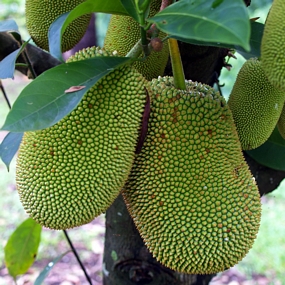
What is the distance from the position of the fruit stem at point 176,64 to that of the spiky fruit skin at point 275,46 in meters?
0.20

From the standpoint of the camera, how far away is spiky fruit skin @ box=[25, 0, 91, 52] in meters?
0.93

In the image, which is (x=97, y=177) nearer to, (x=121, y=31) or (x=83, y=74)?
(x=83, y=74)

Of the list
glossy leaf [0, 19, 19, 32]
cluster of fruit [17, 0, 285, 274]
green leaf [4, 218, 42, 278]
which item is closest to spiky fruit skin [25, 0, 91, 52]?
glossy leaf [0, 19, 19, 32]

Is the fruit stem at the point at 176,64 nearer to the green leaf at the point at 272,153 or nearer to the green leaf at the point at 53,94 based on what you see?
the green leaf at the point at 53,94

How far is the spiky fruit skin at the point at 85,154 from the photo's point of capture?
61 centimetres

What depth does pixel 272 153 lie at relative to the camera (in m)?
1.05

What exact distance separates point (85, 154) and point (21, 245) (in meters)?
0.78

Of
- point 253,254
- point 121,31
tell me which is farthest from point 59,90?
point 253,254

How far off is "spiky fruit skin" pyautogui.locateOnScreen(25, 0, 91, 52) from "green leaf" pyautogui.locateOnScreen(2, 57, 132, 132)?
0.38m

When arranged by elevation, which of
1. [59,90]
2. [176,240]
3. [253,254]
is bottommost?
[253,254]

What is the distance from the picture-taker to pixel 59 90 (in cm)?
56

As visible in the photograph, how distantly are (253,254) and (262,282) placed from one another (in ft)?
0.72

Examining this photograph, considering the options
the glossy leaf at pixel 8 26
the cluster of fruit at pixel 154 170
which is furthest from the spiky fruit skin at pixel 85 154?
the glossy leaf at pixel 8 26

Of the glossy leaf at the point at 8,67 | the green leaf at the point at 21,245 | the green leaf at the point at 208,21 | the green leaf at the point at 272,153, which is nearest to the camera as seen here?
the green leaf at the point at 208,21
